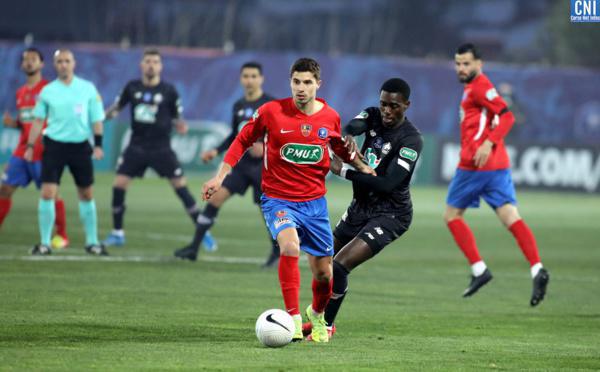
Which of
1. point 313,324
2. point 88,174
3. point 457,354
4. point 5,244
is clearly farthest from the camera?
point 5,244

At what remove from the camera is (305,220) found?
9.48 metres

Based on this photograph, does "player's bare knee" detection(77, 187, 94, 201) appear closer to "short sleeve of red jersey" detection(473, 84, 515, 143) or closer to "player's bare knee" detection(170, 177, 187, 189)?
"player's bare knee" detection(170, 177, 187, 189)

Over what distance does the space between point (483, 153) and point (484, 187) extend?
0.56 metres

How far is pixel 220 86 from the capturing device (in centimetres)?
3319

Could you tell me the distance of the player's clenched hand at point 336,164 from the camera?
959cm

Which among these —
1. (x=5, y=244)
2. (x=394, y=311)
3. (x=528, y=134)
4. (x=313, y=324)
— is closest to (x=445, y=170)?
(x=528, y=134)

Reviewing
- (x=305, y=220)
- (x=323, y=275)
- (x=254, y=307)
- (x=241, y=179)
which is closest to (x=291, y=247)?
(x=305, y=220)

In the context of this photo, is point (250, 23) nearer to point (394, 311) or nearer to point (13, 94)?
point (13, 94)

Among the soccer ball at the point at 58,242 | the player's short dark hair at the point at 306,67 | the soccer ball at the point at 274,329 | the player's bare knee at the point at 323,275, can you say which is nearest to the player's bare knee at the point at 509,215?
the player's bare knee at the point at 323,275

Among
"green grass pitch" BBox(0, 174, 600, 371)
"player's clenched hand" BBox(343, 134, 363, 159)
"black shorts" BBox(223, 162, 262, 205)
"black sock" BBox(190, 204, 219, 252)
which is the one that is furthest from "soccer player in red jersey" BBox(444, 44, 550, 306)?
"player's clenched hand" BBox(343, 134, 363, 159)

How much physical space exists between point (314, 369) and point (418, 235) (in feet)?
41.7

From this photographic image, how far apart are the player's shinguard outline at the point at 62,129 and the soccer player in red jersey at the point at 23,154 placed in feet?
2.73

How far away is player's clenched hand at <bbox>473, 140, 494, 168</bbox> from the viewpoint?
13.0 m

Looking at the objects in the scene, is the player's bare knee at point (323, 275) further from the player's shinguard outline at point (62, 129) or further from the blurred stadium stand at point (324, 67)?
the blurred stadium stand at point (324, 67)
